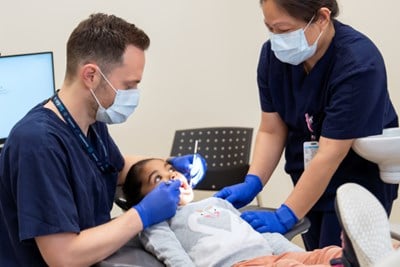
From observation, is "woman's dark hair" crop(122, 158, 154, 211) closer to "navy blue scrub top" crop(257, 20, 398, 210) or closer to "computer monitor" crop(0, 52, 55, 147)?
"navy blue scrub top" crop(257, 20, 398, 210)

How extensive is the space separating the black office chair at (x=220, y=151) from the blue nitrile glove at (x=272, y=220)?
3.12ft

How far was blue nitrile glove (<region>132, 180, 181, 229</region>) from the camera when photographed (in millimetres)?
1392

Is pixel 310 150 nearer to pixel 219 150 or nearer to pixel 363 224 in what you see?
pixel 363 224

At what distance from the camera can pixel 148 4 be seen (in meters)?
3.07

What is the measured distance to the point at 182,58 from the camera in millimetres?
3146

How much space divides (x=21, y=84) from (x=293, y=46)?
1.56 metres

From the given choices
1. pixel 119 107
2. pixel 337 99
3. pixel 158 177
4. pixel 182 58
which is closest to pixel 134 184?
pixel 158 177

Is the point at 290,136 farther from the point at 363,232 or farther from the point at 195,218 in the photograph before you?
the point at 363,232

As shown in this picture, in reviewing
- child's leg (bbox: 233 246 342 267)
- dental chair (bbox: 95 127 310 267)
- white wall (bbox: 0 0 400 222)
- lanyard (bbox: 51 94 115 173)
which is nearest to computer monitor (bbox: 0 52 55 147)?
white wall (bbox: 0 0 400 222)

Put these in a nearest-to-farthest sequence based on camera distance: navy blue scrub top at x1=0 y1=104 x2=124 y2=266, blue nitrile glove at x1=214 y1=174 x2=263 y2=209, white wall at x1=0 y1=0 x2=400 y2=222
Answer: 1. navy blue scrub top at x1=0 y1=104 x2=124 y2=266
2. blue nitrile glove at x1=214 y1=174 x2=263 y2=209
3. white wall at x1=0 y1=0 x2=400 y2=222

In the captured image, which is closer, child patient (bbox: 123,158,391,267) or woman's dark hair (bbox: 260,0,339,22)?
child patient (bbox: 123,158,391,267)

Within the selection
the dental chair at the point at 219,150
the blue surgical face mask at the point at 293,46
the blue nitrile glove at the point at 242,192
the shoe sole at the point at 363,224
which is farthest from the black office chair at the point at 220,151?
the shoe sole at the point at 363,224

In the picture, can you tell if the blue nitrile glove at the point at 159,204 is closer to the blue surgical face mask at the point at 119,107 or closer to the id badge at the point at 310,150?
the blue surgical face mask at the point at 119,107

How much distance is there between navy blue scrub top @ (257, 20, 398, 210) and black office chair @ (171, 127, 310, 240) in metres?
0.76
